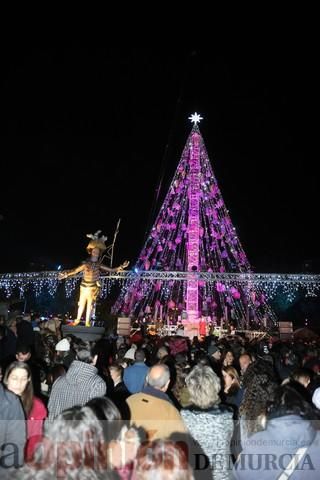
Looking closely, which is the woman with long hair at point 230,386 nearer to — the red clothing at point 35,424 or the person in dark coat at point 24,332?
the red clothing at point 35,424

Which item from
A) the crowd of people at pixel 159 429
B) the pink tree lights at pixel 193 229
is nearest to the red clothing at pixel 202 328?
the pink tree lights at pixel 193 229

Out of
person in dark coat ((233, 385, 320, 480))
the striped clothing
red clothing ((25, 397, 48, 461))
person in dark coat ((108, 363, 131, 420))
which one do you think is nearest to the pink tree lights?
person in dark coat ((108, 363, 131, 420))

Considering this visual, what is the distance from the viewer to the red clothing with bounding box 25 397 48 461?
3652mm

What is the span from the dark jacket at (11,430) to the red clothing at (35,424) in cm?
20

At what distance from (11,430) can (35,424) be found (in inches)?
23.5

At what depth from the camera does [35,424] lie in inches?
156

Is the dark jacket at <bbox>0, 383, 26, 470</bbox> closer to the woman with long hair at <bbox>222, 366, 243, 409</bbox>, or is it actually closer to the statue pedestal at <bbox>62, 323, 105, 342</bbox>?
the woman with long hair at <bbox>222, 366, 243, 409</bbox>

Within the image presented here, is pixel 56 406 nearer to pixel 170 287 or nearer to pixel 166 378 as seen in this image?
pixel 166 378

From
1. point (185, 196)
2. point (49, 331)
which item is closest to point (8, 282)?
point (185, 196)

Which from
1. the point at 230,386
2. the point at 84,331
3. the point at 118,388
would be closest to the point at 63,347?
the point at 118,388

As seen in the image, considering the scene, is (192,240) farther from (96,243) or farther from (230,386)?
(230,386)

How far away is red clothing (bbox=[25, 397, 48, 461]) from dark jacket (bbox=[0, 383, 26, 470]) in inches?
7.9

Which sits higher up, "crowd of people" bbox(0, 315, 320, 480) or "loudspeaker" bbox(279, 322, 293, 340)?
"loudspeaker" bbox(279, 322, 293, 340)

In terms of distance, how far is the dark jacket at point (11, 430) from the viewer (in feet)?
11.0
